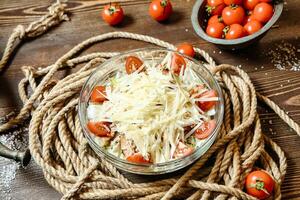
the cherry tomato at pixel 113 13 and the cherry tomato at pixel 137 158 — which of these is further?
the cherry tomato at pixel 113 13

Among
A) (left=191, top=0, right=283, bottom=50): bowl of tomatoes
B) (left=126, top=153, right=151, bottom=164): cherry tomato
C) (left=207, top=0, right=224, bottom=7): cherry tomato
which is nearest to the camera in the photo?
(left=126, top=153, right=151, bottom=164): cherry tomato

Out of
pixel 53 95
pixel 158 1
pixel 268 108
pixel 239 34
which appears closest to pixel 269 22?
pixel 239 34

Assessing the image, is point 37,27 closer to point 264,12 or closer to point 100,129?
point 100,129

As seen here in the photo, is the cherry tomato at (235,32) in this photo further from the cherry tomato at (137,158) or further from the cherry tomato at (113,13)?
the cherry tomato at (137,158)

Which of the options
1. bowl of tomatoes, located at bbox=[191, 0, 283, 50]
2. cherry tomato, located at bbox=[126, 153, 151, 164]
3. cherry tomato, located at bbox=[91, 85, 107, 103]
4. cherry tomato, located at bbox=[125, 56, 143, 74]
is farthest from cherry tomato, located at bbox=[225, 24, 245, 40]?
cherry tomato, located at bbox=[126, 153, 151, 164]

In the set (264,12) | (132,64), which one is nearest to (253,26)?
(264,12)

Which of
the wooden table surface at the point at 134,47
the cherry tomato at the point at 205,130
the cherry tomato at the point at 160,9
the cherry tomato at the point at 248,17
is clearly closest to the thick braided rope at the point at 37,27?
the wooden table surface at the point at 134,47

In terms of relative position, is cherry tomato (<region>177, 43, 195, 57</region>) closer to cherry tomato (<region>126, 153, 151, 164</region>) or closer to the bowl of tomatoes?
the bowl of tomatoes
